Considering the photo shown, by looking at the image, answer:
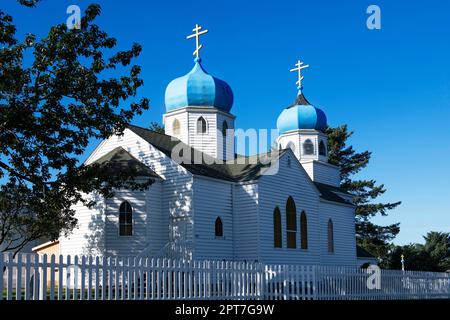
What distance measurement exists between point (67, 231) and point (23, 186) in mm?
5921

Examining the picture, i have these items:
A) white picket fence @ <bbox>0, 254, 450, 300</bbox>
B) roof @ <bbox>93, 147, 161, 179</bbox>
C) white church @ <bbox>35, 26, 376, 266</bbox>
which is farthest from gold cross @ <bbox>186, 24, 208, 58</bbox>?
white picket fence @ <bbox>0, 254, 450, 300</bbox>

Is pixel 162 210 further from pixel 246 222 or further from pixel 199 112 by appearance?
pixel 199 112

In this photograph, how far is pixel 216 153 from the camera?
3428 cm

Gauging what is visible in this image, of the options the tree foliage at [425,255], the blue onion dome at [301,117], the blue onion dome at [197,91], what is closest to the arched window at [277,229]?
the blue onion dome at [197,91]

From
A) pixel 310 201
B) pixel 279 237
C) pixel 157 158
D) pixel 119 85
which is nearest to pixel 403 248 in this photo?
pixel 310 201

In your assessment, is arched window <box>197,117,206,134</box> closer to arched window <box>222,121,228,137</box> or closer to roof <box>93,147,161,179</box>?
arched window <box>222,121,228,137</box>

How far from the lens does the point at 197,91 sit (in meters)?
34.2

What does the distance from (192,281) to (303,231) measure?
16486mm

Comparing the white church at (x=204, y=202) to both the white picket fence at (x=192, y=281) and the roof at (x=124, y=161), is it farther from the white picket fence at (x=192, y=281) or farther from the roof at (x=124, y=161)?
the white picket fence at (x=192, y=281)

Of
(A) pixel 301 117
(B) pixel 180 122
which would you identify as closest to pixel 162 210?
(B) pixel 180 122

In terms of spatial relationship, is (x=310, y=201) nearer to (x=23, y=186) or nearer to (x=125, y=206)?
(x=125, y=206)

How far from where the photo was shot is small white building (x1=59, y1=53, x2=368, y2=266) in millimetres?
26312

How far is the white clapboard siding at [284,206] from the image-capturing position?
94.0 feet

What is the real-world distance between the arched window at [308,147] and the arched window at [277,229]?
12.4 metres
